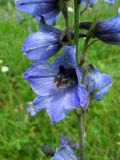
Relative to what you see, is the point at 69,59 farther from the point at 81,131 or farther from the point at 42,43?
the point at 81,131

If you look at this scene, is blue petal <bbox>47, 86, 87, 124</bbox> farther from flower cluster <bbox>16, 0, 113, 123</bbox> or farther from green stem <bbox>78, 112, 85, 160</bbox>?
green stem <bbox>78, 112, 85, 160</bbox>

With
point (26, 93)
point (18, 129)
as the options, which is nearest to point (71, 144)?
point (18, 129)

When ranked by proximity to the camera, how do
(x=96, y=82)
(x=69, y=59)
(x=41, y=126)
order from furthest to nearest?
(x=41, y=126) → (x=96, y=82) → (x=69, y=59)

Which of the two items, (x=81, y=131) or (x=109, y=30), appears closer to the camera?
(x=109, y=30)

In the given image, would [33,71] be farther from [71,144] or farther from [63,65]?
[71,144]

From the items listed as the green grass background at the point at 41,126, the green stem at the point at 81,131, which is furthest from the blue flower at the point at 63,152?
the green grass background at the point at 41,126

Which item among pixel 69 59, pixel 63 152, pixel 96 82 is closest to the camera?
pixel 69 59

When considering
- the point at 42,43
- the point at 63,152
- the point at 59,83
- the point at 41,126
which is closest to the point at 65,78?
the point at 59,83

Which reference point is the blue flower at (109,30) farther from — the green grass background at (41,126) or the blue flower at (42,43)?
the green grass background at (41,126)
